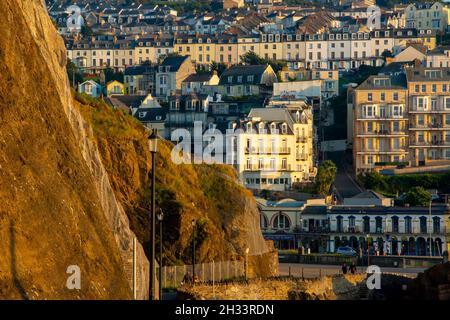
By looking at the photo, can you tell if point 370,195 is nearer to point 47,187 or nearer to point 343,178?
point 343,178

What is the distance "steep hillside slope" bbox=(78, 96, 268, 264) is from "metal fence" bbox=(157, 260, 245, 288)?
0.31 m

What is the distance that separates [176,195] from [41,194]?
67.2 feet

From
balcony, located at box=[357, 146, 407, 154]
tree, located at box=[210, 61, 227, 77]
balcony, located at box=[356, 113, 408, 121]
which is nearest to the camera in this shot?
balcony, located at box=[357, 146, 407, 154]

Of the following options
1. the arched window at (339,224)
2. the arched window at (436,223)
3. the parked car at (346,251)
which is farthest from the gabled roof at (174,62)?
the parked car at (346,251)

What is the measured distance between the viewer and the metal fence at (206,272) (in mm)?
48375

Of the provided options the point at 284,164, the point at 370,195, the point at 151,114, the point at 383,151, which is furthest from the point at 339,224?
the point at 151,114

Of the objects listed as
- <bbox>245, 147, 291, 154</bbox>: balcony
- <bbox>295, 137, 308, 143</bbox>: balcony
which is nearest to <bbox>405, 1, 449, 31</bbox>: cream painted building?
<bbox>295, 137, 308, 143</bbox>: balcony

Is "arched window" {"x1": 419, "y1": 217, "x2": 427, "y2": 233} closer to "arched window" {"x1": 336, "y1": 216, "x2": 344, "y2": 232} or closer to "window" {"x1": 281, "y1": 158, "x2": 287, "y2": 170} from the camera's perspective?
"arched window" {"x1": 336, "y1": 216, "x2": 344, "y2": 232}

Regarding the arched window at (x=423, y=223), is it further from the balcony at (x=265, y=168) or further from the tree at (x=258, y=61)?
the tree at (x=258, y=61)

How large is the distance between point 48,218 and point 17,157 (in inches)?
44.0

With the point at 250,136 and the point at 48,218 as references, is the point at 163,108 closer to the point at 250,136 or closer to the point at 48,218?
the point at 250,136

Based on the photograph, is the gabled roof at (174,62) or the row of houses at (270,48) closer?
the gabled roof at (174,62)

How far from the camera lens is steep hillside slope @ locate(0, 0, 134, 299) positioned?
29859mm

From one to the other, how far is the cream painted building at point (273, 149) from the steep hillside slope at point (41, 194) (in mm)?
77501
